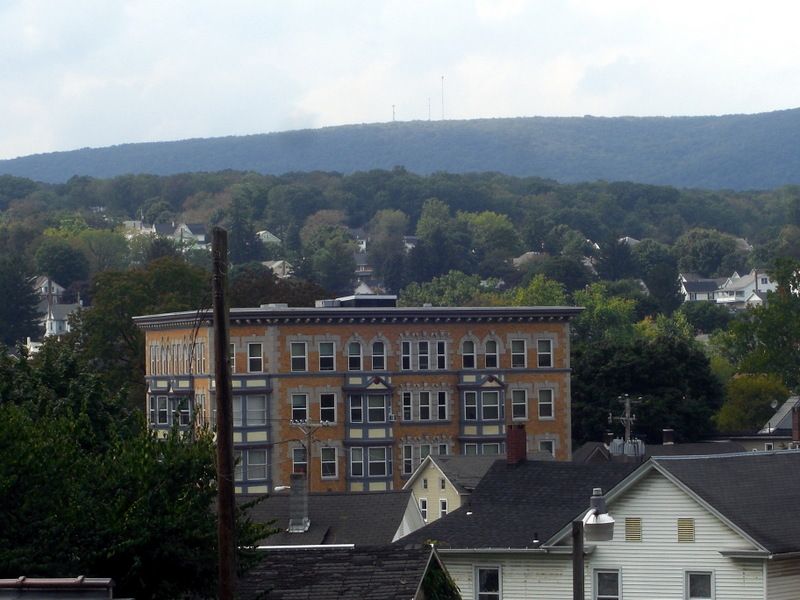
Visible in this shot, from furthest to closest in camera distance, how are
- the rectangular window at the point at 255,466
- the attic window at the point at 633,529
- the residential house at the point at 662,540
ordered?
the rectangular window at the point at 255,466
the attic window at the point at 633,529
the residential house at the point at 662,540

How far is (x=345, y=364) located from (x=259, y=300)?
31.4 m

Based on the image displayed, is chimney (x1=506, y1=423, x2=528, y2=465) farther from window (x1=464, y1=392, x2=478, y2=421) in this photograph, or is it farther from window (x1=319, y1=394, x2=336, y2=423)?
window (x1=464, y1=392, x2=478, y2=421)

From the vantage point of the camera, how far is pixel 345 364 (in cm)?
9381

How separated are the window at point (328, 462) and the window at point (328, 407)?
1498 millimetres

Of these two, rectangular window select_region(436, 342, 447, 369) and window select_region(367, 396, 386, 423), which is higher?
rectangular window select_region(436, 342, 447, 369)

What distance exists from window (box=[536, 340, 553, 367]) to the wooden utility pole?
6805 cm

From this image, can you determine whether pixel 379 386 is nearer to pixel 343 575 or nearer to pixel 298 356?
pixel 298 356

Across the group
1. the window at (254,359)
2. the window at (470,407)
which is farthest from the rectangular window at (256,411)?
the window at (470,407)

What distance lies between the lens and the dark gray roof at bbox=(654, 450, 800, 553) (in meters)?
44.1

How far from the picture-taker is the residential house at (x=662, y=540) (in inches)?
1735

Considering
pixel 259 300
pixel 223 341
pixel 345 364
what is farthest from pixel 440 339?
pixel 223 341

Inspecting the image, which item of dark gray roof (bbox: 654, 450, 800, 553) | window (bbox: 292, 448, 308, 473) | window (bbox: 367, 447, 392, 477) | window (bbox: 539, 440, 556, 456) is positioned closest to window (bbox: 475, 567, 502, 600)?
dark gray roof (bbox: 654, 450, 800, 553)

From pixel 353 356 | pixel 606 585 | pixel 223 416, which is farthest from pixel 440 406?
pixel 223 416

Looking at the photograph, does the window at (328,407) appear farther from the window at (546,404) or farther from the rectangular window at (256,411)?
the window at (546,404)
